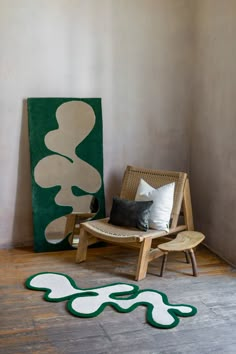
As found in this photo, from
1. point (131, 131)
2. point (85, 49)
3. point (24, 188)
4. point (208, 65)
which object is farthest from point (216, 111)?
point (24, 188)

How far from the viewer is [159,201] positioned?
379cm

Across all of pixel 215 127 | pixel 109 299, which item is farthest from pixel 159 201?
pixel 109 299

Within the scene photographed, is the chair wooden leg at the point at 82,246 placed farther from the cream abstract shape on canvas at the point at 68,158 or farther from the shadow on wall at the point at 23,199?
the shadow on wall at the point at 23,199

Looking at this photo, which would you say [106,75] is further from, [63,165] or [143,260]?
[143,260]

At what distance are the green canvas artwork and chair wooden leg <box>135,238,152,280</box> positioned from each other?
33.3 inches

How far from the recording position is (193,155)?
448cm

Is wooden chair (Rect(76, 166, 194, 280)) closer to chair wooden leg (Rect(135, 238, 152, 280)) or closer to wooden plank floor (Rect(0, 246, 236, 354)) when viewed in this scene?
chair wooden leg (Rect(135, 238, 152, 280))

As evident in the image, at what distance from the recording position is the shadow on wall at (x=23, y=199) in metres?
4.03

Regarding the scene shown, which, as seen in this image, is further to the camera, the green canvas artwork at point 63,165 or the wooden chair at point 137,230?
the green canvas artwork at point 63,165

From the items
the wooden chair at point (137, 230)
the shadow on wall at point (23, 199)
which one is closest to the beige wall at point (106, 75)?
the shadow on wall at point (23, 199)

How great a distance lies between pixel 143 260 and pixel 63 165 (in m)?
1.20

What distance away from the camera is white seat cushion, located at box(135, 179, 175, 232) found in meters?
3.73

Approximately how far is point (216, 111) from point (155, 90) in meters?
0.65

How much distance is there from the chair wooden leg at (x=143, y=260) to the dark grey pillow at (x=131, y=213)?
0.62 ft
